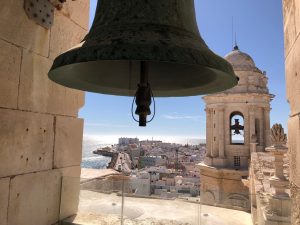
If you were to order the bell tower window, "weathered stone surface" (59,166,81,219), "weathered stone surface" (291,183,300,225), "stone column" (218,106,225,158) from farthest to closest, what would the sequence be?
"stone column" (218,106,225,158), the bell tower window, "weathered stone surface" (59,166,81,219), "weathered stone surface" (291,183,300,225)

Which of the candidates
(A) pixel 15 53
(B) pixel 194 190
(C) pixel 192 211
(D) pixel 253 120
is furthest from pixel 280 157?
(B) pixel 194 190

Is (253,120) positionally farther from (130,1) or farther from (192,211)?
(130,1)

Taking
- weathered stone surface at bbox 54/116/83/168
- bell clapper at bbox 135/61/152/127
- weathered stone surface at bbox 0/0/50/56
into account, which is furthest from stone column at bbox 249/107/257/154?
bell clapper at bbox 135/61/152/127

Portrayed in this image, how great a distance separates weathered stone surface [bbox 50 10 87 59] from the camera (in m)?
2.57

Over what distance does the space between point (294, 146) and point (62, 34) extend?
228cm

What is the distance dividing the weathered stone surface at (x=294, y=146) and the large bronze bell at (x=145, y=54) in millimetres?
700

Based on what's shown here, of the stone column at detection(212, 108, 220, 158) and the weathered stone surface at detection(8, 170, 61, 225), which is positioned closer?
the weathered stone surface at detection(8, 170, 61, 225)

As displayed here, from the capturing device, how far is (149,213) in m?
3.21

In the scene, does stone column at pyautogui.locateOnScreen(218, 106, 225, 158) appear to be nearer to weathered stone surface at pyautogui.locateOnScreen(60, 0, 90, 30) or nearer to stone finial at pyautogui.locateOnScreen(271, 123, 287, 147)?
stone finial at pyautogui.locateOnScreen(271, 123, 287, 147)

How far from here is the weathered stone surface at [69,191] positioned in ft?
8.80

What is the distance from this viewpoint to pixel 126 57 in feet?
4.14

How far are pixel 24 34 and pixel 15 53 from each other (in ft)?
0.65

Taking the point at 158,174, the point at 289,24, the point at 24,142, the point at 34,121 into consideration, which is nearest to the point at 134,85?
the point at 34,121

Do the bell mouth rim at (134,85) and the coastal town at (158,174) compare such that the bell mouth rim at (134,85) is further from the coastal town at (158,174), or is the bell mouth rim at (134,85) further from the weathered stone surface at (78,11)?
the coastal town at (158,174)
